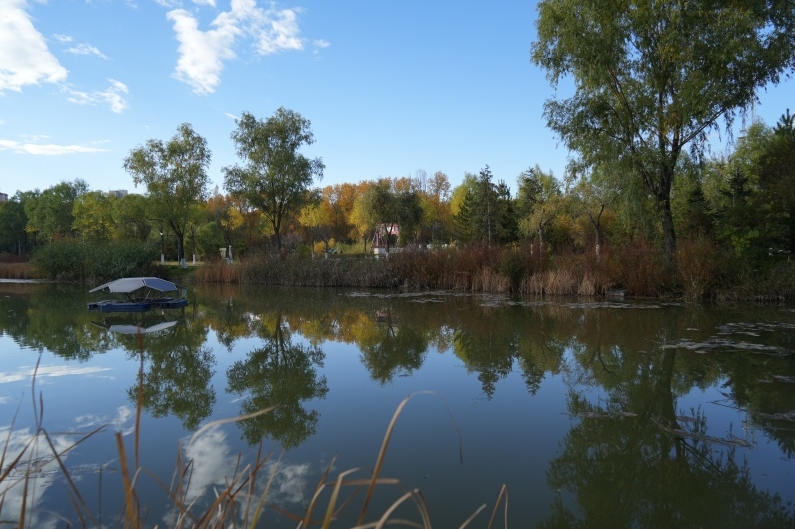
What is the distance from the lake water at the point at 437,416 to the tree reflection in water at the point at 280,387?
0.03 metres

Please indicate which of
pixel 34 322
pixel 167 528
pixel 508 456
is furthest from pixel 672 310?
pixel 34 322

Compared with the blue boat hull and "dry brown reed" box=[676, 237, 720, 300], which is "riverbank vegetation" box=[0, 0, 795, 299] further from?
the blue boat hull

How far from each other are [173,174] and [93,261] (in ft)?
29.3

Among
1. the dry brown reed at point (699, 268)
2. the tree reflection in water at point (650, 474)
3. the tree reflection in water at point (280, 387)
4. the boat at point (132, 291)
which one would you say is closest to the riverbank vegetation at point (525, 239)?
the dry brown reed at point (699, 268)

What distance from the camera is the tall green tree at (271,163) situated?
29.6 m

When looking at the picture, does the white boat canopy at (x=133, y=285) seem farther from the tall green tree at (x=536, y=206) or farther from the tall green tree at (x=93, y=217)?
the tall green tree at (x=93, y=217)

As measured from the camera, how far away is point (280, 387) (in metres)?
6.70

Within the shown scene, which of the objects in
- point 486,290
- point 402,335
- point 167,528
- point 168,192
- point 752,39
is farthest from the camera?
point 168,192

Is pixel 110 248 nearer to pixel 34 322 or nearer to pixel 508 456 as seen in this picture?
pixel 34 322

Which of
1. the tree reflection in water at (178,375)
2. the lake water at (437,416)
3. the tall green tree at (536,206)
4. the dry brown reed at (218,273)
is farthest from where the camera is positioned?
the tall green tree at (536,206)

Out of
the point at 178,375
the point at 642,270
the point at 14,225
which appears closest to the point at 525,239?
the point at 642,270

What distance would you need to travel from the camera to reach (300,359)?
8.47m

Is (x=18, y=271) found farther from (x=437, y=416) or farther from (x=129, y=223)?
(x=437, y=416)

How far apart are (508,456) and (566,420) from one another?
1.16m
